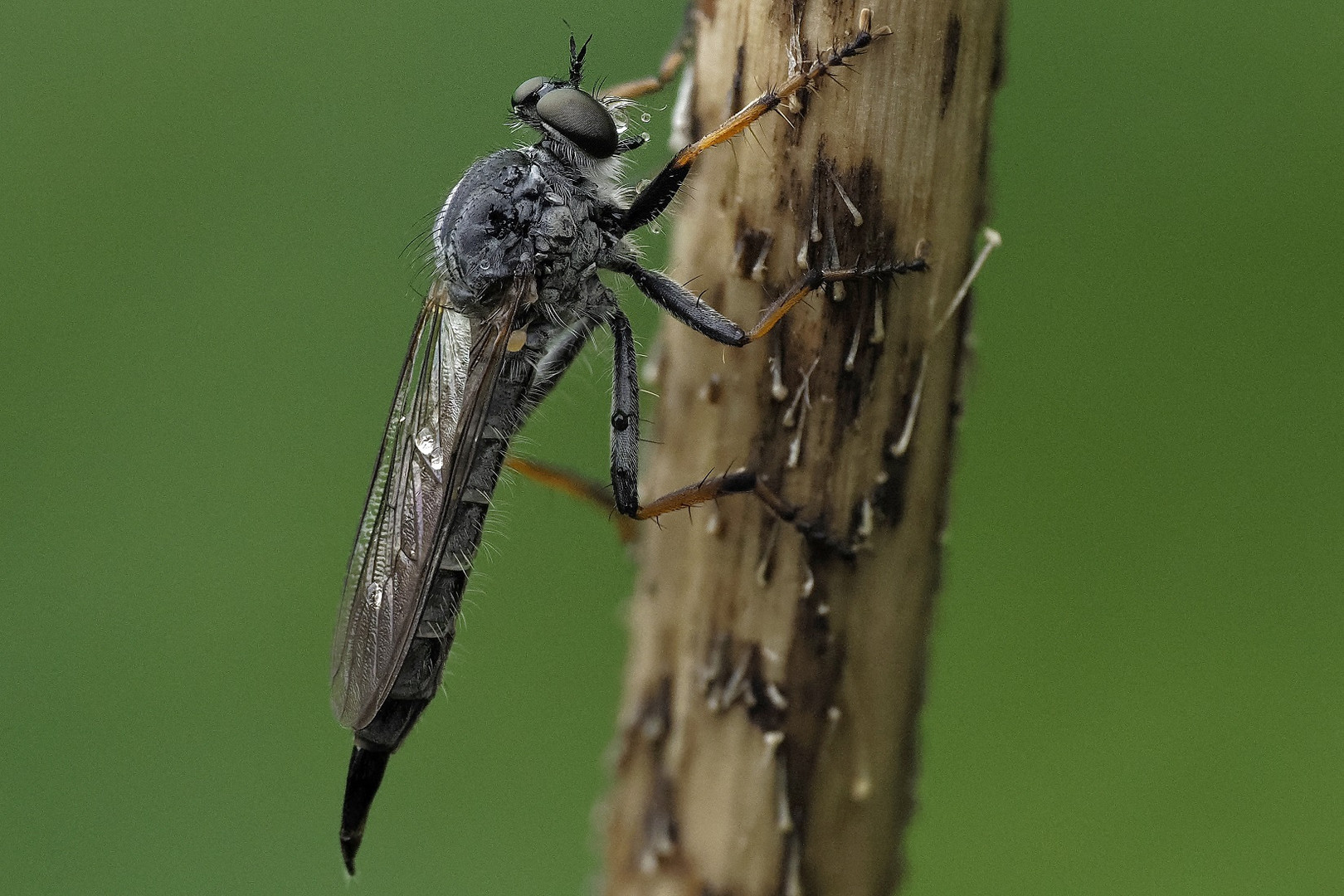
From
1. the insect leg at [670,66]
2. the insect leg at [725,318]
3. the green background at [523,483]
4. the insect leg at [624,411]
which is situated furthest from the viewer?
the green background at [523,483]

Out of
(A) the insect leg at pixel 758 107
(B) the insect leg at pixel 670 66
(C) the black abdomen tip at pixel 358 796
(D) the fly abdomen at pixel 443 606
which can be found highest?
(B) the insect leg at pixel 670 66

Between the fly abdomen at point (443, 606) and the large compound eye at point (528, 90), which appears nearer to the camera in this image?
the fly abdomen at point (443, 606)

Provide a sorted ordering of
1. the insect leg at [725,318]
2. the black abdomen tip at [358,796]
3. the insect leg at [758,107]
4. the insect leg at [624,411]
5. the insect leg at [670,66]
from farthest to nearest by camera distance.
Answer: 1. the insect leg at [670,66]
2. the insect leg at [624,411]
3. the black abdomen tip at [358,796]
4. the insect leg at [725,318]
5. the insect leg at [758,107]

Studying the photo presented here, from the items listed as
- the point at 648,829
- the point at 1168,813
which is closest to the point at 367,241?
the point at 648,829

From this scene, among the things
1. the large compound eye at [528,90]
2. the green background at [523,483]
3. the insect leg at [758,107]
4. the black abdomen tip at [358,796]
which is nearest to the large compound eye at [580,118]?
the large compound eye at [528,90]

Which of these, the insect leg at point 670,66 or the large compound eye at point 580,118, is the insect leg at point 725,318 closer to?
the large compound eye at point 580,118

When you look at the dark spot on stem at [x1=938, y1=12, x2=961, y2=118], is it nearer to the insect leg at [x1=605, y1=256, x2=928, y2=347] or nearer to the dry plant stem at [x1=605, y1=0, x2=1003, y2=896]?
the dry plant stem at [x1=605, y1=0, x2=1003, y2=896]

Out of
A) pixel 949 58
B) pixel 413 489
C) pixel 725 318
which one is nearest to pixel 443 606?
pixel 413 489
